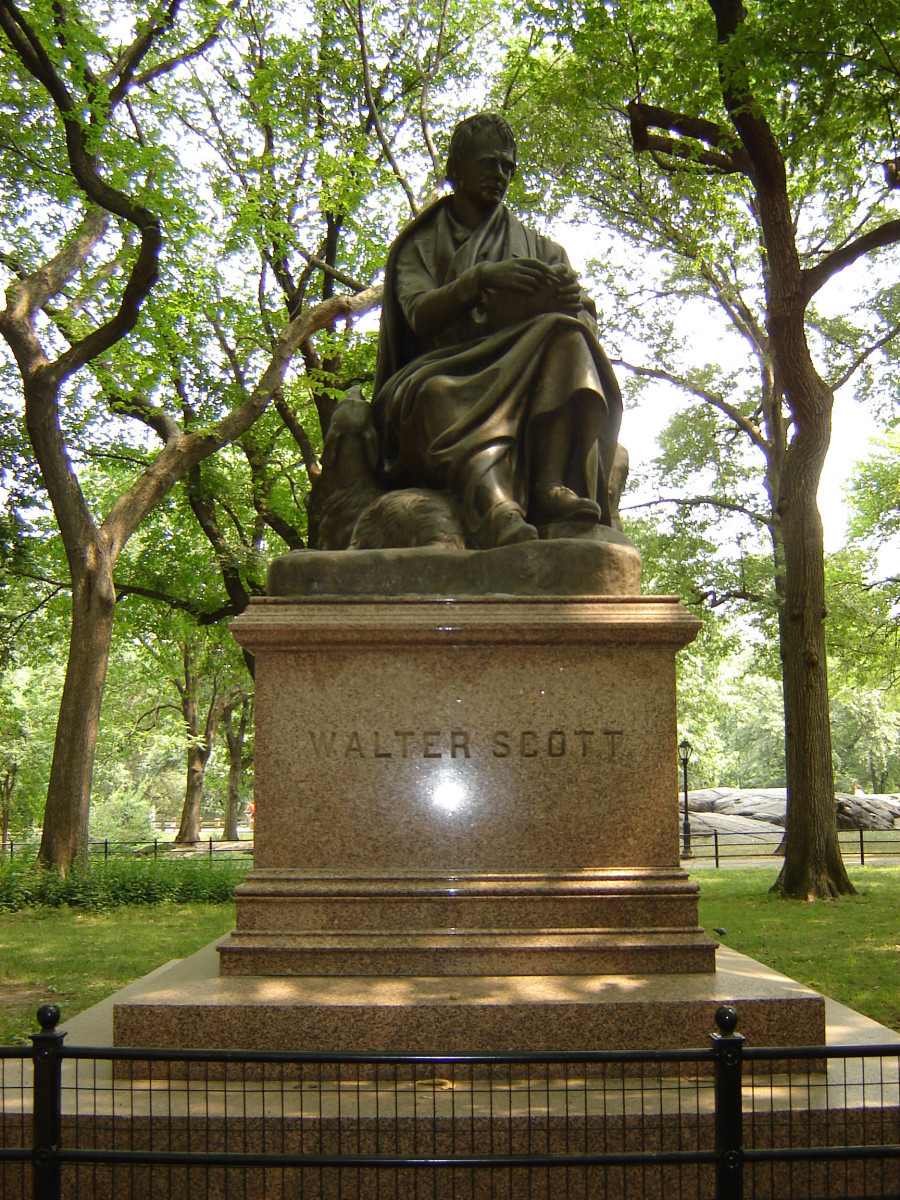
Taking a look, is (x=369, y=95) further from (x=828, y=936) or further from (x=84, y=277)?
(x=828, y=936)

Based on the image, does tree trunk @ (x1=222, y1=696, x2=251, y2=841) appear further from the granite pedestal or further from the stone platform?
the stone platform

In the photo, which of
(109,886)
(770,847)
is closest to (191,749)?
(770,847)

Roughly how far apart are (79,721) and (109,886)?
2.47 m

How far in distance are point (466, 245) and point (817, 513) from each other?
11.8 meters

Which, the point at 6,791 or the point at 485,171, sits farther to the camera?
the point at 6,791

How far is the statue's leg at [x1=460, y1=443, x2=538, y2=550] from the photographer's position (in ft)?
19.0

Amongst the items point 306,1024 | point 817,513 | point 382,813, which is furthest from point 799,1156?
point 817,513

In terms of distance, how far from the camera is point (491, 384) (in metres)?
6.22

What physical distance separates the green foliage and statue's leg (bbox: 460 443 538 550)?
430 inches

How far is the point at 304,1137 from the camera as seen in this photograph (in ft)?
13.6

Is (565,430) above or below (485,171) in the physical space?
below

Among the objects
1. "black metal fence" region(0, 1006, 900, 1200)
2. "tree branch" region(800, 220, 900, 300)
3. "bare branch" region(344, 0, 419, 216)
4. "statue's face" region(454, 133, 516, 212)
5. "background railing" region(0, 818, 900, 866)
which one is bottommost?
"background railing" region(0, 818, 900, 866)

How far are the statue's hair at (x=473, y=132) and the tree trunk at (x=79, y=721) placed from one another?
39.7 ft

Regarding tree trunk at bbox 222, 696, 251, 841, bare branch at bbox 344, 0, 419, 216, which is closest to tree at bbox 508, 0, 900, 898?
bare branch at bbox 344, 0, 419, 216
